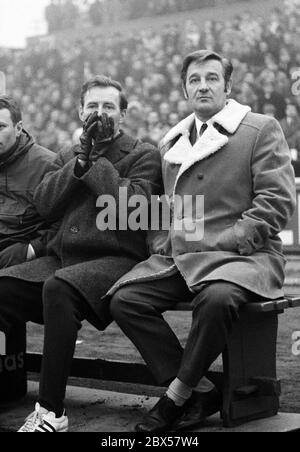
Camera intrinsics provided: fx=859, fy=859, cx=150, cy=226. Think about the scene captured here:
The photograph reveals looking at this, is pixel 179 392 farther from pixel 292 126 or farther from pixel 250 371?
pixel 292 126

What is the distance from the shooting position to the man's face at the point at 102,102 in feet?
13.5

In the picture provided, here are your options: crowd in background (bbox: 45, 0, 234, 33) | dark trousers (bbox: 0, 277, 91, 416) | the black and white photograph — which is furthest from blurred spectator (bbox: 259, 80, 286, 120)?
dark trousers (bbox: 0, 277, 91, 416)

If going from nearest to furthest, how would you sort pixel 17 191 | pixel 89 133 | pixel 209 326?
pixel 209 326
pixel 89 133
pixel 17 191

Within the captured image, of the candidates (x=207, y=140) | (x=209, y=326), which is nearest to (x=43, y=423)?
(x=209, y=326)

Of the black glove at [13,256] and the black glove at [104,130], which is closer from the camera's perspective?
the black glove at [104,130]

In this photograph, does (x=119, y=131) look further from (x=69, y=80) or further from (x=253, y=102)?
(x=69, y=80)

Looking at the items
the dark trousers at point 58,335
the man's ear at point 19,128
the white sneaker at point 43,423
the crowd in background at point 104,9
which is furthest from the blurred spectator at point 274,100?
the white sneaker at point 43,423

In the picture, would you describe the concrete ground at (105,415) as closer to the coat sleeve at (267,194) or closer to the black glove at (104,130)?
the coat sleeve at (267,194)

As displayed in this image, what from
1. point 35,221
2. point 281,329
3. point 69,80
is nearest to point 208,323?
point 35,221

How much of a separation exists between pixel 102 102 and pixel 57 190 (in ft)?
1.55

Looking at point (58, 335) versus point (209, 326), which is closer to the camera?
point (209, 326)

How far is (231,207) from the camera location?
3.73m

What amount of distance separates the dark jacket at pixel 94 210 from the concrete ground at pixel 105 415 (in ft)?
1.46
